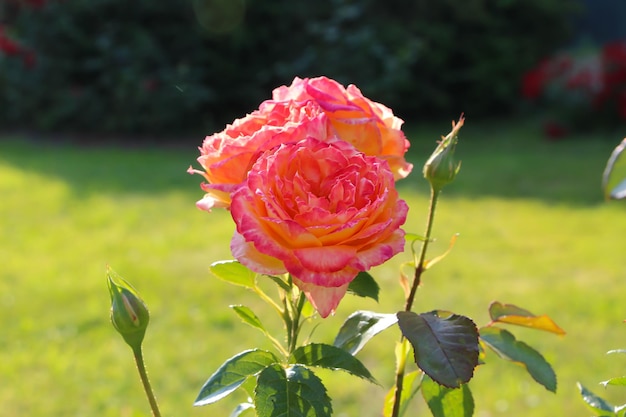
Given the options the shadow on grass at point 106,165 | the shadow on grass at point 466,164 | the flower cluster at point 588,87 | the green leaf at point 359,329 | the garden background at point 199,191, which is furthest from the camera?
the flower cluster at point 588,87

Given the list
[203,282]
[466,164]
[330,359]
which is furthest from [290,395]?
[466,164]

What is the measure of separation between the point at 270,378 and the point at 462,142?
5920 mm

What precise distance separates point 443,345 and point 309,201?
0.43ft

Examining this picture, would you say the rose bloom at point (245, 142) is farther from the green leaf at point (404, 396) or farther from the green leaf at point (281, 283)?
the green leaf at point (404, 396)

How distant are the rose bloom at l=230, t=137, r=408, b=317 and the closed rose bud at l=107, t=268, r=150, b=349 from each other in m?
0.10

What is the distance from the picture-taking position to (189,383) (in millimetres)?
2293

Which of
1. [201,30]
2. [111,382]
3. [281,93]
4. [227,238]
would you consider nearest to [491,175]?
[227,238]

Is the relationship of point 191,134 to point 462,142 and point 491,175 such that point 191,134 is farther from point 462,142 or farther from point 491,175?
point 491,175

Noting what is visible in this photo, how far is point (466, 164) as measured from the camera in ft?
17.3

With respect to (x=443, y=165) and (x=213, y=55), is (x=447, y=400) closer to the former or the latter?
(x=443, y=165)

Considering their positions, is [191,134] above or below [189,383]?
above

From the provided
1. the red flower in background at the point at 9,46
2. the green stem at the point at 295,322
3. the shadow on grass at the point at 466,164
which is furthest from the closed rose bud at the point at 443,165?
the red flower in background at the point at 9,46

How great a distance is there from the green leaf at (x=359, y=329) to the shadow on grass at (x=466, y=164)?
3.82 m

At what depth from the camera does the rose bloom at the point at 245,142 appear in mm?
465
